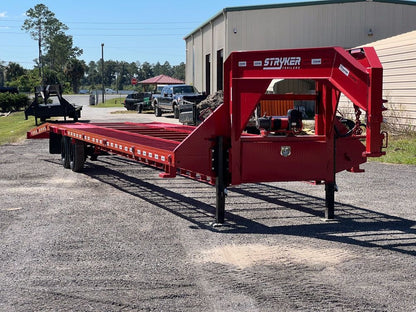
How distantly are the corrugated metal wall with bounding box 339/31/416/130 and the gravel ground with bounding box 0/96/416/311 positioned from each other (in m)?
9.07

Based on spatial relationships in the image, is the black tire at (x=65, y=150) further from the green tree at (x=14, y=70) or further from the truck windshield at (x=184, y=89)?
the green tree at (x=14, y=70)

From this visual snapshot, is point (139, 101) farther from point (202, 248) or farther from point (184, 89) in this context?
point (202, 248)

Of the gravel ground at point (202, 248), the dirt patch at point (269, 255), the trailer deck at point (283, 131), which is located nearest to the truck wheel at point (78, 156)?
Result: the gravel ground at point (202, 248)

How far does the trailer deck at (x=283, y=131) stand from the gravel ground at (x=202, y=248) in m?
0.70

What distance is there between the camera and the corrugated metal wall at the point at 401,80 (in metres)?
18.5

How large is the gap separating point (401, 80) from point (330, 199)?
520 inches

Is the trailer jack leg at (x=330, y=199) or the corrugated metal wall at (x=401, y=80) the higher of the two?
the corrugated metal wall at (x=401, y=80)

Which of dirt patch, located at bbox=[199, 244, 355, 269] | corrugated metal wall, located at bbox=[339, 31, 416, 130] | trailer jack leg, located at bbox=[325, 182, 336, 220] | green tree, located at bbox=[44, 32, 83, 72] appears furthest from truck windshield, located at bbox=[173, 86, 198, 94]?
green tree, located at bbox=[44, 32, 83, 72]

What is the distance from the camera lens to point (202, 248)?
6.08 metres

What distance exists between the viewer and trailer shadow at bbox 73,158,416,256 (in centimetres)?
657

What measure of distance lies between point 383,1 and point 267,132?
3077cm

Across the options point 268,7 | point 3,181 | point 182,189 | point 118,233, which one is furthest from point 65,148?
point 268,7

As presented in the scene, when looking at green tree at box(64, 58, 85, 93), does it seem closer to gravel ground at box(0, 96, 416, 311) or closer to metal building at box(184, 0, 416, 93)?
metal building at box(184, 0, 416, 93)

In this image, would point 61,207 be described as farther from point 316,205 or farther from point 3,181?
point 316,205
